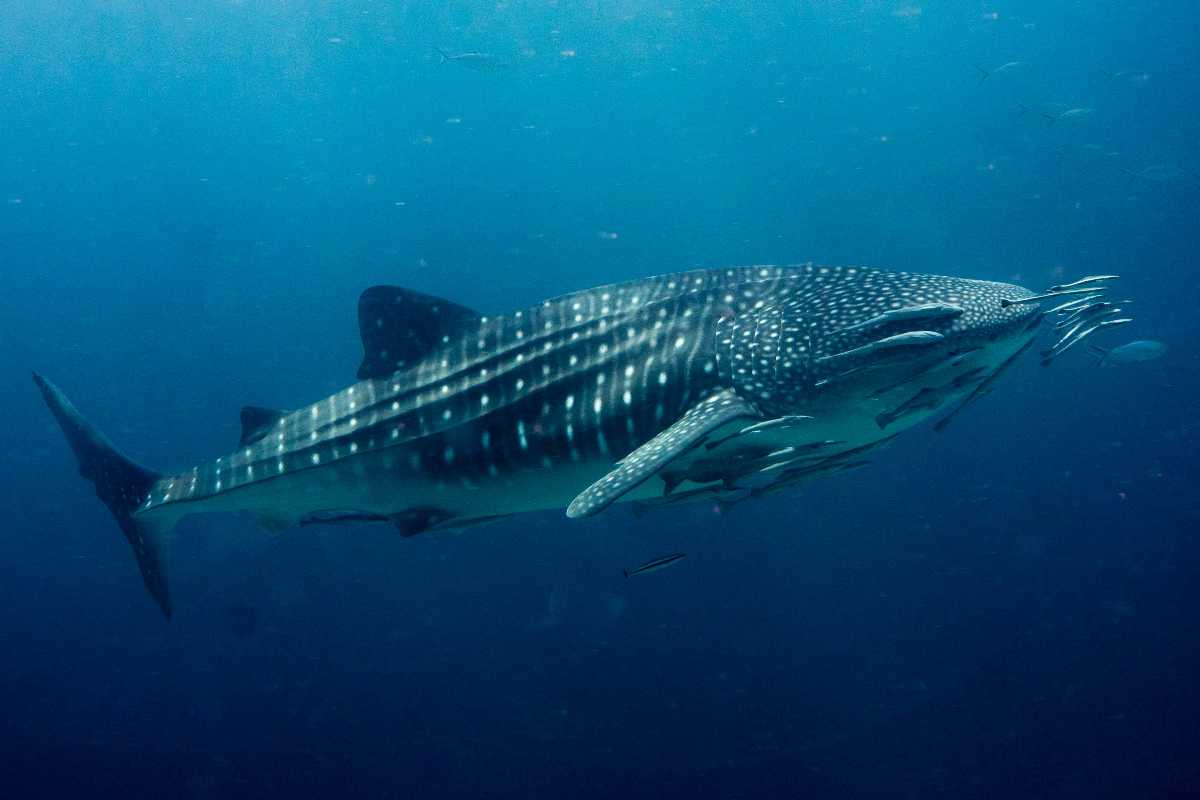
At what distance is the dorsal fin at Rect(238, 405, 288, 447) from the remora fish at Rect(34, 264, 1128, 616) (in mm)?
12

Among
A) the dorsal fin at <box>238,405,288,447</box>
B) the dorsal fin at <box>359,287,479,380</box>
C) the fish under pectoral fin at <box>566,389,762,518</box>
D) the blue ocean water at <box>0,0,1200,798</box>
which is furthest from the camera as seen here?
the blue ocean water at <box>0,0,1200,798</box>

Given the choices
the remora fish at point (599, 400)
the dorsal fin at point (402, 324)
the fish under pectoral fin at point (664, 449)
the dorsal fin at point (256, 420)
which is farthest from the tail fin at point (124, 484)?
A: the fish under pectoral fin at point (664, 449)

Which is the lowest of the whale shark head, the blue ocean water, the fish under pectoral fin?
the blue ocean water

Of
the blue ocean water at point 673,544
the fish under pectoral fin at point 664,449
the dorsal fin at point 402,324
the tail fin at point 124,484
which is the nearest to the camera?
the fish under pectoral fin at point 664,449

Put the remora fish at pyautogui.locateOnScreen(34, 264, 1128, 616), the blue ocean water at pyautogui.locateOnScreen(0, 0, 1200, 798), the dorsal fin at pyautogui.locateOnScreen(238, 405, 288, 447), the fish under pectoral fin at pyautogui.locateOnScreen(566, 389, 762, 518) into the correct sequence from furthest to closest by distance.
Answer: the blue ocean water at pyautogui.locateOnScreen(0, 0, 1200, 798) → the dorsal fin at pyautogui.locateOnScreen(238, 405, 288, 447) → the remora fish at pyautogui.locateOnScreen(34, 264, 1128, 616) → the fish under pectoral fin at pyautogui.locateOnScreen(566, 389, 762, 518)

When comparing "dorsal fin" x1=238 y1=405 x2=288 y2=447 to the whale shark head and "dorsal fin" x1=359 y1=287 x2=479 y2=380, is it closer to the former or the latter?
"dorsal fin" x1=359 y1=287 x2=479 y2=380

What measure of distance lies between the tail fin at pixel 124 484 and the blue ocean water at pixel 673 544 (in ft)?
Answer: 30.7

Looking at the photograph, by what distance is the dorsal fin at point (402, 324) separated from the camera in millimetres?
5844

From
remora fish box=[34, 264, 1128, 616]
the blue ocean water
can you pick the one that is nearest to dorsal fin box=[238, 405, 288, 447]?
remora fish box=[34, 264, 1128, 616]

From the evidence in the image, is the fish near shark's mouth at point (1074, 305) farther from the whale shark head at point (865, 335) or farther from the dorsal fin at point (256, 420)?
the dorsal fin at point (256, 420)

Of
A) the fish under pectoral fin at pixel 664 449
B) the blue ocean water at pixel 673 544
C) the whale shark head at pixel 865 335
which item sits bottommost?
the blue ocean water at pixel 673 544

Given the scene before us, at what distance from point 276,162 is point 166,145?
5269 mm

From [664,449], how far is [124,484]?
4.91 meters

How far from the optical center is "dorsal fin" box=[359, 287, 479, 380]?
584 centimetres
